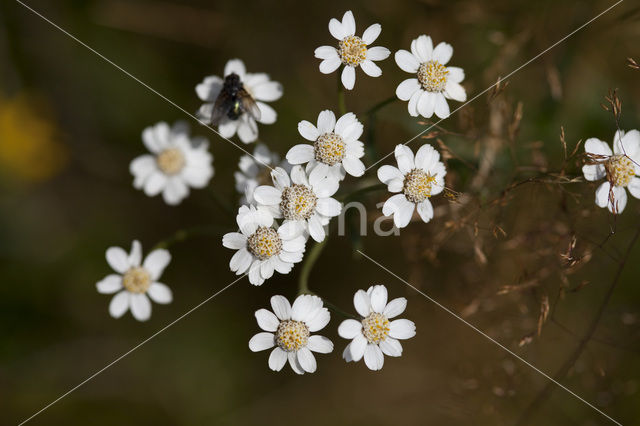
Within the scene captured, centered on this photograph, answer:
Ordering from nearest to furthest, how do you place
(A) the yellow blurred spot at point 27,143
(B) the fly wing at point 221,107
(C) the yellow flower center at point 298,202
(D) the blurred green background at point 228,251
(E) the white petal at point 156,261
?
(C) the yellow flower center at point 298,202 < (B) the fly wing at point 221,107 < (E) the white petal at point 156,261 < (D) the blurred green background at point 228,251 < (A) the yellow blurred spot at point 27,143

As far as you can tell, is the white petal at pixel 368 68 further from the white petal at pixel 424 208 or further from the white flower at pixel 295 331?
the white flower at pixel 295 331

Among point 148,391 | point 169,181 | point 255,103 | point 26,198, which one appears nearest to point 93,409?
point 148,391

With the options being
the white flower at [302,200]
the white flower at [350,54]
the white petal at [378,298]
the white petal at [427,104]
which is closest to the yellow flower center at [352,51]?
the white flower at [350,54]

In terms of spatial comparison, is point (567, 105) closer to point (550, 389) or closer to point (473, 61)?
point (473, 61)

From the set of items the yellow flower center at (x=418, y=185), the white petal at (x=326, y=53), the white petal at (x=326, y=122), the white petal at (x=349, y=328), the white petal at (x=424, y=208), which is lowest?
the white petal at (x=349, y=328)

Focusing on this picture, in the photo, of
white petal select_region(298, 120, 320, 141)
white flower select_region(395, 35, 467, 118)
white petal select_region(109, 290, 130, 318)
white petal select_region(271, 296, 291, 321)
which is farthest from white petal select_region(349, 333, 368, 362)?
white petal select_region(109, 290, 130, 318)
